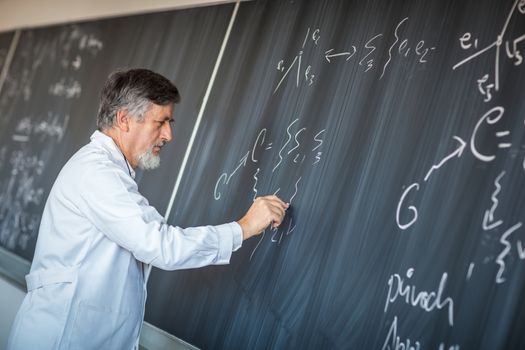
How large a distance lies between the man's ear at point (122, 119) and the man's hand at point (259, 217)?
1.49 feet

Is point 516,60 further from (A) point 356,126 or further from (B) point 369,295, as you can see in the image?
(B) point 369,295

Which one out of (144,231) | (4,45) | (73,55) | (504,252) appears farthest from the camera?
(4,45)

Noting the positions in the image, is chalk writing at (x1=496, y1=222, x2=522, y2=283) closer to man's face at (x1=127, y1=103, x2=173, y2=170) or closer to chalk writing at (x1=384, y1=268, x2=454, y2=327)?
chalk writing at (x1=384, y1=268, x2=454, y2=327)

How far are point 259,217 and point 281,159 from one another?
0.86 feet

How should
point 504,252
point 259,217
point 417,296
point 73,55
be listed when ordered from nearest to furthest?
1. point 504,252
2. point 417,296
3. point 259,217
4. point 73,55

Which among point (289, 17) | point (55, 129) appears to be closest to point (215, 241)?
point (289, 17)

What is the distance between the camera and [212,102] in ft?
7.45

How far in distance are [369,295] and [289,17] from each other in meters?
1.06

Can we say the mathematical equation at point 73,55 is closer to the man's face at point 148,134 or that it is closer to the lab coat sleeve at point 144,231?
the man's face at point 148,134

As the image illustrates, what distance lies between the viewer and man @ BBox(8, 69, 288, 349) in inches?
60.4

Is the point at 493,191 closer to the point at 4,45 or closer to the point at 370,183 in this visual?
the point at 370,183

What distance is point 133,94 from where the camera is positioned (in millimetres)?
1729

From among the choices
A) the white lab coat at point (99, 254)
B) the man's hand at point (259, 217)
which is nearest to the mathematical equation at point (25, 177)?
the white lab coat at point (99, 254)

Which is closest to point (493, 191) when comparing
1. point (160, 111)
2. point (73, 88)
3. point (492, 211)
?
point (492, 211)
